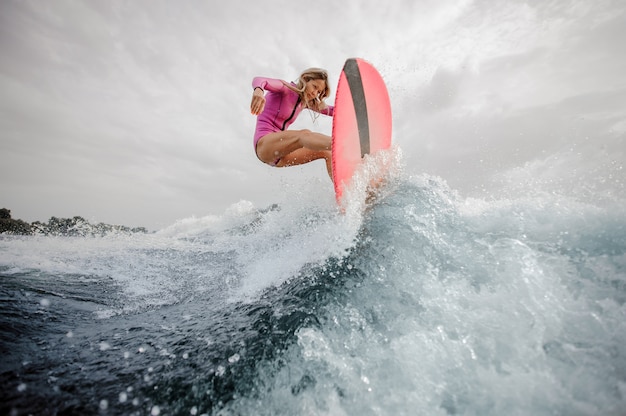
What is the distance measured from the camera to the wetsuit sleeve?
3.95 meters

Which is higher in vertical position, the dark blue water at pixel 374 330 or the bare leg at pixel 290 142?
the bare leg at pixel 290 142

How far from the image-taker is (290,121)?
16.0 feet

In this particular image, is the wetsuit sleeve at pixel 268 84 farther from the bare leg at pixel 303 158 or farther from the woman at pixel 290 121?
the bare leg at pixel 303 158

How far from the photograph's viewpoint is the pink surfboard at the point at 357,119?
374cm

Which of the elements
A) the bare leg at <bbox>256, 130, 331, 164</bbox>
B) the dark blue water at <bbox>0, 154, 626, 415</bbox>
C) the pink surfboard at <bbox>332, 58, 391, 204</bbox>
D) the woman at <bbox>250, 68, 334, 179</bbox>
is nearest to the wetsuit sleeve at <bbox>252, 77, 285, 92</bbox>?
the woman at <bbox>250, 68, 334, 179</bbox>

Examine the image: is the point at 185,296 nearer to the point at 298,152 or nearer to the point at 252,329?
the point at 252,329

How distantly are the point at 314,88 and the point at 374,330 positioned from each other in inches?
148

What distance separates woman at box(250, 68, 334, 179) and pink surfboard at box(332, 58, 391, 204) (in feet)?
1.18

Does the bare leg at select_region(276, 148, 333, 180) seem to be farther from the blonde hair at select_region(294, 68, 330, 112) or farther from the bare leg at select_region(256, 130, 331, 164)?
the blonde hair at select_region(294, 68, 330, 112)

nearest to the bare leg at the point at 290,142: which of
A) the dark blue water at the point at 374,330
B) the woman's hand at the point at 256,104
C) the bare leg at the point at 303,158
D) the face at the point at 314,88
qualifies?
the bare leg at the point at 303,158

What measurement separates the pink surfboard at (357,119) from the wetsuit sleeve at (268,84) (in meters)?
0.95

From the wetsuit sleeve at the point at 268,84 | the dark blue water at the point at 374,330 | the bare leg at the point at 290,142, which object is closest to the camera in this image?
the dark blue water at the point at 374,330

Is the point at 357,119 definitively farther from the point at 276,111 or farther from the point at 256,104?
the point at 256,104

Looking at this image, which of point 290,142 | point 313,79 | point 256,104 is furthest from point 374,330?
point 313,79
